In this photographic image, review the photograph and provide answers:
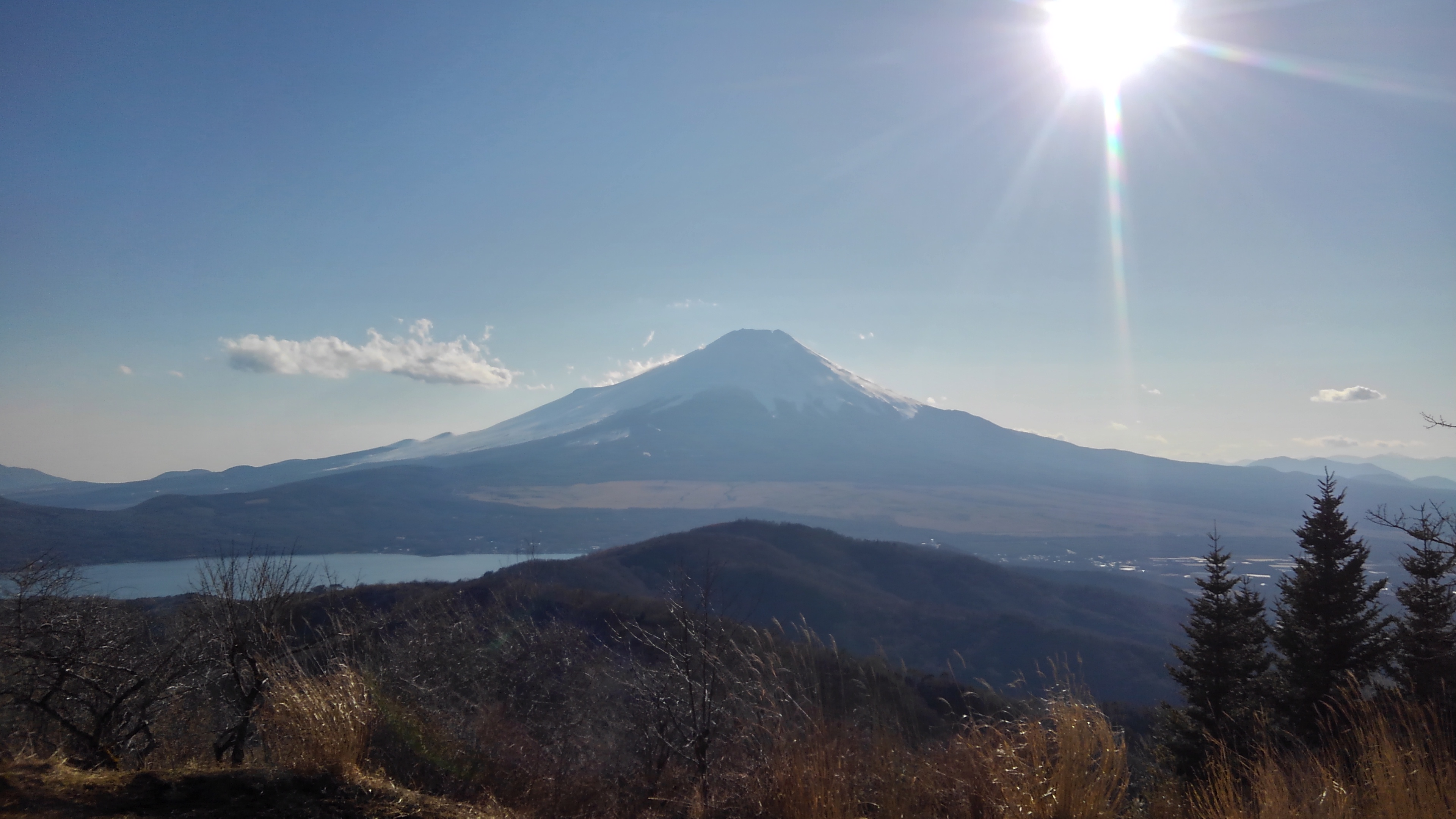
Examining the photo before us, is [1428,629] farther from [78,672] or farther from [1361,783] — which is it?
[78,672]

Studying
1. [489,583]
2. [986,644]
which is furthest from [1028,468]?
[489,583]

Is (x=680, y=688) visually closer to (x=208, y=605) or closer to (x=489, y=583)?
(x=208, y=605)

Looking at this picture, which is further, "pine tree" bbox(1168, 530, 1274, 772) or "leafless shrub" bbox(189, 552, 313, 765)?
"pine tree" bbox(1168, 530, 1274, 772)

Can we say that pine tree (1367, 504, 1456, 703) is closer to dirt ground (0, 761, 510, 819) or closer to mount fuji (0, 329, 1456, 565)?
dirt ground (0, 761, 510, 819)

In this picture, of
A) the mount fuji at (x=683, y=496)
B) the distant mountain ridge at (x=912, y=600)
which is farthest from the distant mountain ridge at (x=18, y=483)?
the distant mountain ridge at (x=912, y=600)

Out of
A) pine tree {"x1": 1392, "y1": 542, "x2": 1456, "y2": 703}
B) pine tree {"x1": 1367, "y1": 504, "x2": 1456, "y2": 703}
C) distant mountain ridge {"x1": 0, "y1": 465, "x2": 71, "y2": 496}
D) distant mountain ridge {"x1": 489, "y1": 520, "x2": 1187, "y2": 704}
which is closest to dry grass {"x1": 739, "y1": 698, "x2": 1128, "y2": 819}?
pine tree {"x1": 1392, "y1": 542, "x2": 1456, "y2": 703}
